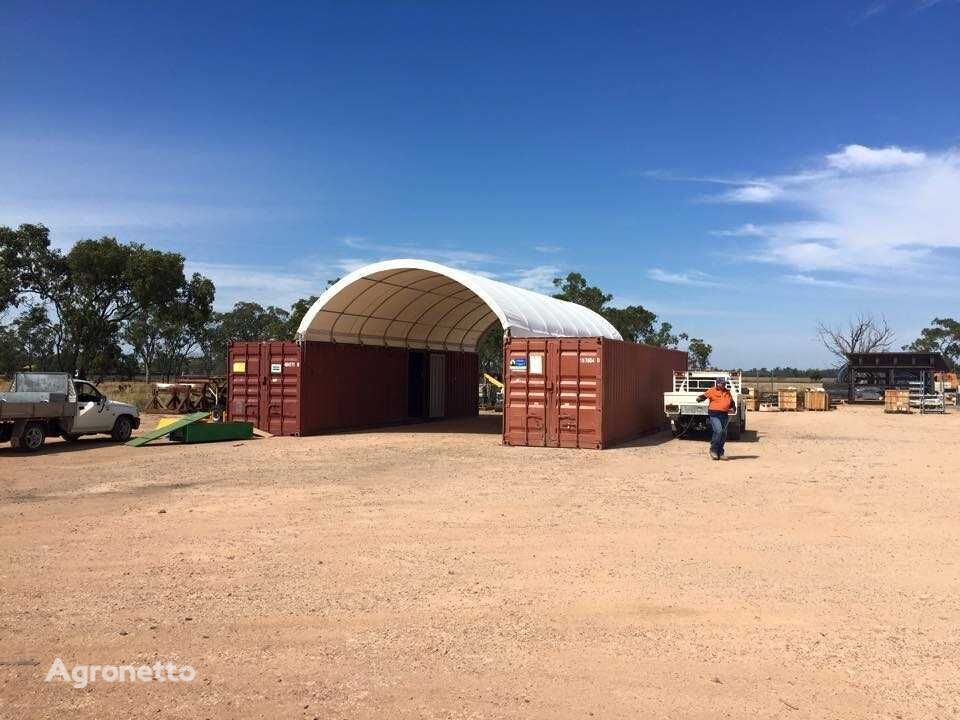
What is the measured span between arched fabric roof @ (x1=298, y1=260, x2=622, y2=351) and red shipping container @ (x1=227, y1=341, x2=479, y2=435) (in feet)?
1.74

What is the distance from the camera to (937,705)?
433cm

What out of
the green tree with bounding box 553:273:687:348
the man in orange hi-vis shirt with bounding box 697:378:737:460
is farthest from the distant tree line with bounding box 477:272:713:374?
the man in orange hi-vis shirt with bounding box 697:378:737:460

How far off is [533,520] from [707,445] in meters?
11.0

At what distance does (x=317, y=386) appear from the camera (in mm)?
21609

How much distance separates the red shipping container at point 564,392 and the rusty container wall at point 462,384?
1029 centimetres

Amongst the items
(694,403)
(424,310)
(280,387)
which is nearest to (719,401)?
(694,403)

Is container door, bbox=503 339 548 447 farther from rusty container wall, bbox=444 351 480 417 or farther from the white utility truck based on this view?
rusty container wall, bbox=444 351 480 417

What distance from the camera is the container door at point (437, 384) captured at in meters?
28.0

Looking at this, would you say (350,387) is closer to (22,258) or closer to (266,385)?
(266,385)

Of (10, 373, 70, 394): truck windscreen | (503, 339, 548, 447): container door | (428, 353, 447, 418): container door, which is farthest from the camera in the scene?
(428, 353, 447, 418): container door

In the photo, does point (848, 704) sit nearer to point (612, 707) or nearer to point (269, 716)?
point (612, 707)

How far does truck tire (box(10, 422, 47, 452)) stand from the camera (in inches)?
661

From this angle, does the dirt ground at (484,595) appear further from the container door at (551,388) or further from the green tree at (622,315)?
the green tree at (622,315)

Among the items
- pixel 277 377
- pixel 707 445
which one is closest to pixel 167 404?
pixel 277 377
